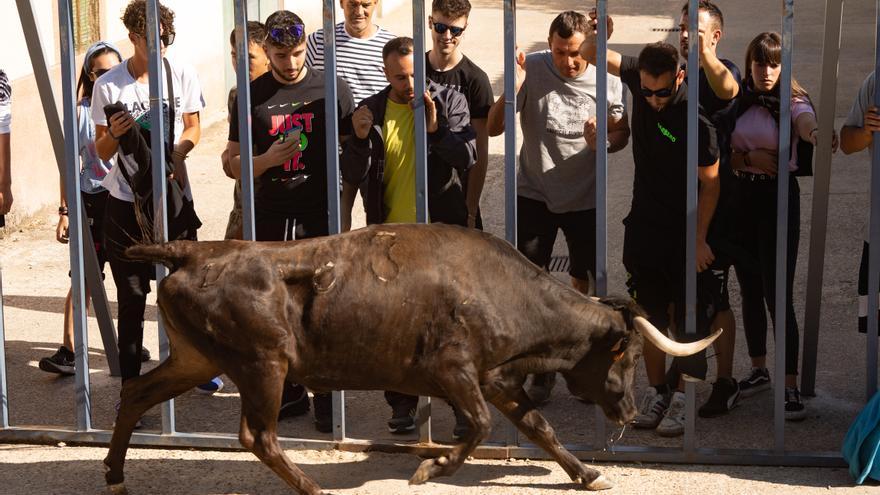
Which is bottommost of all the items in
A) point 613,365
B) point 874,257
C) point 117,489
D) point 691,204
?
point 117,489

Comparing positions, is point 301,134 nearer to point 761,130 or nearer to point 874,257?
point 761,130

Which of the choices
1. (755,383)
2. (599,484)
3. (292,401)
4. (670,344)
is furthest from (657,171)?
(292,401)

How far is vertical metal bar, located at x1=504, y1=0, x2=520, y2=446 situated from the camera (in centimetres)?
604

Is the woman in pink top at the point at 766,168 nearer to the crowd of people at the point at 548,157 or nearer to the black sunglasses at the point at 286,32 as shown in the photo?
the crowd of people at the point at 548,157

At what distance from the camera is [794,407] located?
681 centimetres

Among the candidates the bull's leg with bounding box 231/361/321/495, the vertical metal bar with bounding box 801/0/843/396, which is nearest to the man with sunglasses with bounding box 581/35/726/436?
the vertical metal bar with bounding box 801/0/843/396

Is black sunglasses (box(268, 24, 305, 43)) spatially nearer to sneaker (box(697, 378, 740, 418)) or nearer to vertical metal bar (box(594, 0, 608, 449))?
vertical metal bar (box(594, 0, 608, 449))

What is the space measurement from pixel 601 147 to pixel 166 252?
2.07 metres

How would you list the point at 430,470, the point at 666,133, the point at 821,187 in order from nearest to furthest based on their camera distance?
the point at 430,470, the point at 666,133, the point at 821,187

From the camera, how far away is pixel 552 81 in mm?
6805

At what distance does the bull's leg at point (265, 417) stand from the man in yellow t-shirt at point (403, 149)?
125 centimetres

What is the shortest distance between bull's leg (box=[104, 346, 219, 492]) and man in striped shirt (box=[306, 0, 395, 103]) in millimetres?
2034

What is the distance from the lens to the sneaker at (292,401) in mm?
6953

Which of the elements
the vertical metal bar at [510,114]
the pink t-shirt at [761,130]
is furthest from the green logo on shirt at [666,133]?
the vertical metal bar at [510,114]
